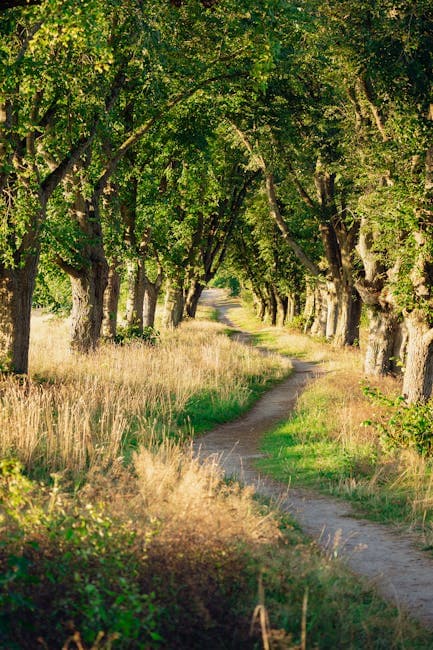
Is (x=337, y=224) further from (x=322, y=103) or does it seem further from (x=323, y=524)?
(x=323, y=524)

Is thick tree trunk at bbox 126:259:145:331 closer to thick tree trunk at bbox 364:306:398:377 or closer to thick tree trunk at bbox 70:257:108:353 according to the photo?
thick tree trunk at bbox 70:257:108:353

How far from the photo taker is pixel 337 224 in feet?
98.2

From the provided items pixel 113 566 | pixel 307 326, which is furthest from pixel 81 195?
pixel 307 326

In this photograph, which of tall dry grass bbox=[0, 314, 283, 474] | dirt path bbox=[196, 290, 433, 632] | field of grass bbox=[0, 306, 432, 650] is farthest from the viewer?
tall dry grass bbox=[0, 314, 283, 474]

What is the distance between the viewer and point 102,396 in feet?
A: 43.4

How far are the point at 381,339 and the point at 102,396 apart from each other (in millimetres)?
10390

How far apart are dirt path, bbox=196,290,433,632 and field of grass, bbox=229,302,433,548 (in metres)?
0.28

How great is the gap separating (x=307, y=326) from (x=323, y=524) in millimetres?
39450

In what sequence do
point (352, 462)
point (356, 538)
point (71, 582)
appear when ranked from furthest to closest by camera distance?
point (352, 462) < point (356, 538) < point (71, 582)

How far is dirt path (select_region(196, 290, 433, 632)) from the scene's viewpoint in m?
6.83

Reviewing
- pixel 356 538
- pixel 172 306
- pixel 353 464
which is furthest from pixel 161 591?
pixel 172 306

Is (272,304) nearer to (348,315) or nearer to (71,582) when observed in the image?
(348,315)

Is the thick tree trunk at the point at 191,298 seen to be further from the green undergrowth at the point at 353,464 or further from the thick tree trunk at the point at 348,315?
the green undergrowth at the point at 353,464

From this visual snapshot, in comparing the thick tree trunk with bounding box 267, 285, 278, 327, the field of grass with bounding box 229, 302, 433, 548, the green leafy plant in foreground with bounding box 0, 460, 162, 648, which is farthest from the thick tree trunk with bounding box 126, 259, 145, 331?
the thick tree trunk with bounding box 267, 285, 278, 327
